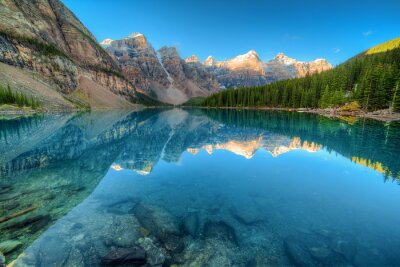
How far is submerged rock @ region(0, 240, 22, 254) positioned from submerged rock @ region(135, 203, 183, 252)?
4919mm

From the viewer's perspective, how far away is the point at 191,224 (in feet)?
35.2

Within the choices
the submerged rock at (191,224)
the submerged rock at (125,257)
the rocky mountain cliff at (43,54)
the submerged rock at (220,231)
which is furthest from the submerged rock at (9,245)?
the rocky mountain cliff at (43,54)

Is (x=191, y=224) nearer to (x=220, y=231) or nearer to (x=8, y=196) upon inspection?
(x=220, y=231)

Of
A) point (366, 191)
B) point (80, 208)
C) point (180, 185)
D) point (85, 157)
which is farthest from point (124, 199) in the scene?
point (366, 191)

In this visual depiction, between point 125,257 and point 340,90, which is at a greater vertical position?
point 340,90

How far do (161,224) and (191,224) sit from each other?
152cm

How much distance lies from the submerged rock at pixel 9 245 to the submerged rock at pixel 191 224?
6925 millimetres

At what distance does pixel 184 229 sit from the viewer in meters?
10.2

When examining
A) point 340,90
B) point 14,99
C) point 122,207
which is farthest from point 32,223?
point 340,90

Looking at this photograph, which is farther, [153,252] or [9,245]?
[9,245]

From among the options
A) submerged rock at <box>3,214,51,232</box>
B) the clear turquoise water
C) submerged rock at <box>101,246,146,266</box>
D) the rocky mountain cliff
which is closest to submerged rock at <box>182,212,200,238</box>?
the clear turquoise water

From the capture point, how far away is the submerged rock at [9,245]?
27.1 feet

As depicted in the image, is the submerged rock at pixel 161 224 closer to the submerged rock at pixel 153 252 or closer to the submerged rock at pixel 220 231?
the submerged rock at pixel 153 252

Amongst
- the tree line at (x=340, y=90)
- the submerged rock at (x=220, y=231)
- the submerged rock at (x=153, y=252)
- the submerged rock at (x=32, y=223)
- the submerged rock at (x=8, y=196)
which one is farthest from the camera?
the tree line at (x=340, y=90)
